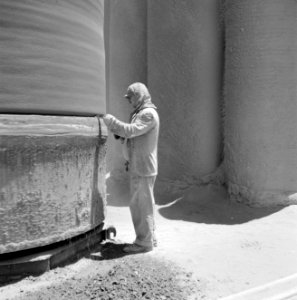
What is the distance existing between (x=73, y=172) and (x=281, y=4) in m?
3.84

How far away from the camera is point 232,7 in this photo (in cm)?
571

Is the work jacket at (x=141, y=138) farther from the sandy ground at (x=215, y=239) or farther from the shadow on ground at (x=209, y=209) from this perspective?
the shadow on ground at (x=209, y=209)

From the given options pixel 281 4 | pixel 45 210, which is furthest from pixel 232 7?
pixel 45 210

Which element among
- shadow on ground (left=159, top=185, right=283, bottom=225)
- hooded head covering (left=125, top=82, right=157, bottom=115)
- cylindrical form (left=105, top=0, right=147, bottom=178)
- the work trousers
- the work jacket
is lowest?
shadow on ground (left=159, top=185, right=283, bottom=225)

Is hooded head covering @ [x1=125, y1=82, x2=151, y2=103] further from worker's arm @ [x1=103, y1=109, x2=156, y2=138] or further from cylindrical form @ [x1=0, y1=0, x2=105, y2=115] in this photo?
cylindrical form @ [x1=0, y1=0, x2=105, y2=115]

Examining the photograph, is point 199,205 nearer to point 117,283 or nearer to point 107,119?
point 107,119

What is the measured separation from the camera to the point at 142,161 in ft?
11.7

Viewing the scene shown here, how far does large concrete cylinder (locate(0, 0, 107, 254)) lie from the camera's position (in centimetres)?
275

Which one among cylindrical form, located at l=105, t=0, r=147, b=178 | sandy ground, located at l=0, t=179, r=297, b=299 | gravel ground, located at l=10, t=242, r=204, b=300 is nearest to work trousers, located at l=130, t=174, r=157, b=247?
sandy ground, located at l=0, t=179, r=297, b=299

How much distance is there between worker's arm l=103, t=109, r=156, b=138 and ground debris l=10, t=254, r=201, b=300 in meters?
1.10

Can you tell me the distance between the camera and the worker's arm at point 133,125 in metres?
3.44

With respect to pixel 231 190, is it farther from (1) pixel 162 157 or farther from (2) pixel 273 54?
(2) pixel 273 54

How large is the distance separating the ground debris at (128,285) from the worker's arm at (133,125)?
1097 millimetres

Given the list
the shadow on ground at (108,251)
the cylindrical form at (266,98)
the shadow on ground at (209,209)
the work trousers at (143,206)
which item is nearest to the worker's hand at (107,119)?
the work trousers at (143,206)
